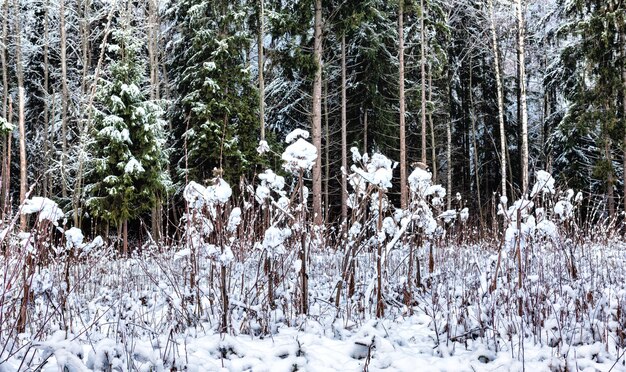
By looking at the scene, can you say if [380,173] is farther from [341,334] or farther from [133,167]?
[133,167]

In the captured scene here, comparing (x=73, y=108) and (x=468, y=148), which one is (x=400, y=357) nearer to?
(x=73, y=108)

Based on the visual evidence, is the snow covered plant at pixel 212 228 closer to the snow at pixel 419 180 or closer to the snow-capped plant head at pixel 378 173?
the snow-capped plant head at pixel 378 173

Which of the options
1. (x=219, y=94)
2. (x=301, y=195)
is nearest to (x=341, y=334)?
(x=301, y=195)

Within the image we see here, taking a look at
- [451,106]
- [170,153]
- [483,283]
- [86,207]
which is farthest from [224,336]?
[451,106]

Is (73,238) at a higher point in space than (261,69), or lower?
lower

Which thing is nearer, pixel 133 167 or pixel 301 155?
pixel 301 155

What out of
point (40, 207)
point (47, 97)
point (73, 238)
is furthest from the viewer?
point (47, 97)

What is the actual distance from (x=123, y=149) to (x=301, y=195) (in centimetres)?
1077

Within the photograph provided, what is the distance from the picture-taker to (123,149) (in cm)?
1295

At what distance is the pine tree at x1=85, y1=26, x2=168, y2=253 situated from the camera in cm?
1275

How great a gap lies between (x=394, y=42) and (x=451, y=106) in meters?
6.68

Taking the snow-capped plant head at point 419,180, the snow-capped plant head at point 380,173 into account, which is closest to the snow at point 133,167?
the snow-capped plant head at point 419,180

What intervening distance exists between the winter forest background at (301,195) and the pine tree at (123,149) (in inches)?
2.6

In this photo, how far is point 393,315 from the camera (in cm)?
419
